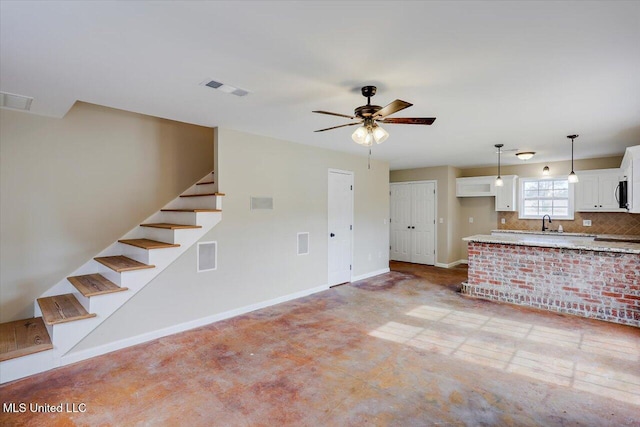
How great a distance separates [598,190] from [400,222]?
411 centimetres

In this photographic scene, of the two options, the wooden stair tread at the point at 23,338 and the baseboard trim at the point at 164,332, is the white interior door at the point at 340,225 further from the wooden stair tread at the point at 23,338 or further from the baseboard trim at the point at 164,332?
the wooden stair tread at the point at 23,338

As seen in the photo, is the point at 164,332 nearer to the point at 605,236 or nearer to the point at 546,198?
the point at 605,236

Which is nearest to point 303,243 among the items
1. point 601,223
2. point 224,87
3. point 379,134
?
point 379,134

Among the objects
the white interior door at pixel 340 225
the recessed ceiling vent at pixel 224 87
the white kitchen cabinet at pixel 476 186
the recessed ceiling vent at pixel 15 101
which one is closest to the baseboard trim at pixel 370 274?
the white interior door at pixel 340 225

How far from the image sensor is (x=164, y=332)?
11.9 feet

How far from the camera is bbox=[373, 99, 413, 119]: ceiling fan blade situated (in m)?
2.32

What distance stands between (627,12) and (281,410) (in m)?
3.29

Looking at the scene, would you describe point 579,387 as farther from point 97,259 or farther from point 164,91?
point 97,259

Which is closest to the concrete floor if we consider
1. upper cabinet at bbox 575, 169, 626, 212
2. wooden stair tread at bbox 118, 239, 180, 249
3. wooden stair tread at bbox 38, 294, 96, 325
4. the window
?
wooden stair tread at bbox 38, 294, 96, 325

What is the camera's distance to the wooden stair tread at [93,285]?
316cm

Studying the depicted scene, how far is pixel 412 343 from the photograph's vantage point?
3.43m

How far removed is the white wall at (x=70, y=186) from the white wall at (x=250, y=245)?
3.89 feet

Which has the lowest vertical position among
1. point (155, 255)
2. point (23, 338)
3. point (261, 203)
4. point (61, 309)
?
point (23, 338)

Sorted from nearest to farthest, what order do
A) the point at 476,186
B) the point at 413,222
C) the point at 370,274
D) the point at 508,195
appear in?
the point at 370,274, the point at 508,195, the point at 476,186, the point at 413,222
